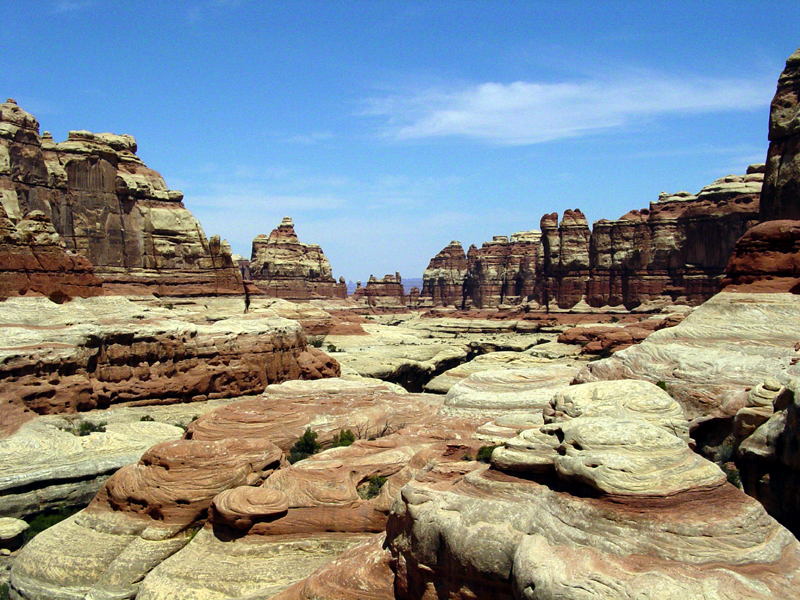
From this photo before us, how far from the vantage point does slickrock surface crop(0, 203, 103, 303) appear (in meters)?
27.8

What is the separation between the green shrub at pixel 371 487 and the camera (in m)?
16.0

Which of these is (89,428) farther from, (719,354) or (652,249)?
(652,249)

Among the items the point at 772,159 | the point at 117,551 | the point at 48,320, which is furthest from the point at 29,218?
the point at 772,159

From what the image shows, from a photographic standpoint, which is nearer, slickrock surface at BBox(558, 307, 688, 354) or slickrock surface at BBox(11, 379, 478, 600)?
slickrock surface at BBox(11, 379, 478, 600)

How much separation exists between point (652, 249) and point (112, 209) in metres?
54.5

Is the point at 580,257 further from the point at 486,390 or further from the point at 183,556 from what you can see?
the point at 183,556

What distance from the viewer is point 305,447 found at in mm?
20500

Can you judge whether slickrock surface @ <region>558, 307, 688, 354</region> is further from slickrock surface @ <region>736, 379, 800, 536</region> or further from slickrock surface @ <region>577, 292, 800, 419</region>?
slickrock surface @ <region>736, 379, 800, 536</region>

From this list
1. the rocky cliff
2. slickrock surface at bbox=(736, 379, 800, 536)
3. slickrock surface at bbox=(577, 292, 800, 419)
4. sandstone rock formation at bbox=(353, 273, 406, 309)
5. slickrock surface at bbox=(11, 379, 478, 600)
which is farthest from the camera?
sandstone rock formation at bbox=(353, 273, 406, 309)

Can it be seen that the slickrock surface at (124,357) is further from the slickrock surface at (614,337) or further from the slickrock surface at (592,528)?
the slickrock surface at (614,337)

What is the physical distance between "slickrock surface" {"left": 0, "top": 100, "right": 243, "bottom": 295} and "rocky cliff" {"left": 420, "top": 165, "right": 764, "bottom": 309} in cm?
4670

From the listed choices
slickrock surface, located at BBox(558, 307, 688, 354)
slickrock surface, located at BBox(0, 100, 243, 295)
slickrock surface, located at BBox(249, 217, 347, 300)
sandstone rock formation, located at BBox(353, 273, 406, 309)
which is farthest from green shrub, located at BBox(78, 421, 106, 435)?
sandstone rock formation, located at BBox(353, 273, 406, 309)

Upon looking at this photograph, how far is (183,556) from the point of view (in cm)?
1372

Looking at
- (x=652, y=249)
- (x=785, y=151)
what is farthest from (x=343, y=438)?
(x=652, y=249)
